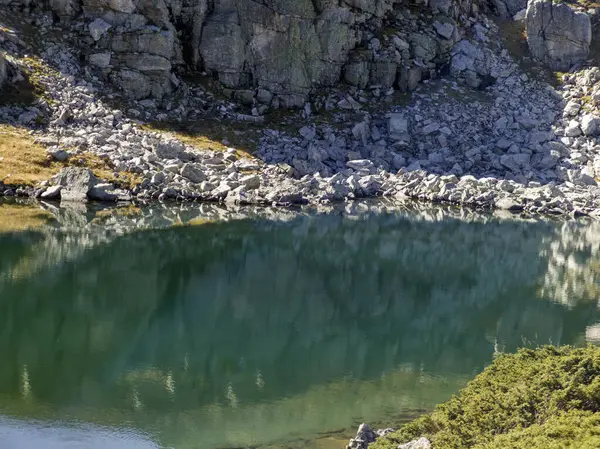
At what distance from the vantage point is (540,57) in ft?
257

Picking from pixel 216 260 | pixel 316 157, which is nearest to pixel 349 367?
pixel 216 260

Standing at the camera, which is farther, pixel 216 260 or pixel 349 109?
pixel 349 109

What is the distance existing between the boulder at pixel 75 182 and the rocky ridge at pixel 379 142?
0.81 feet

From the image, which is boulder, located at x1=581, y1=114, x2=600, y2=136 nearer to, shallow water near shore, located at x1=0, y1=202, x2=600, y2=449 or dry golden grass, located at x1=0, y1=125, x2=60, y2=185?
shallow water near shore, located at x1=0, y1=202, x2=600, y2=449

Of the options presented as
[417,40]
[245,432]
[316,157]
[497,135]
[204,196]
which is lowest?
[245,432]

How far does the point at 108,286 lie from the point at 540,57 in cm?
6595

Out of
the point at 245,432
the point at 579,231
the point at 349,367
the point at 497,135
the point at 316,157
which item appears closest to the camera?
the point at 245,432

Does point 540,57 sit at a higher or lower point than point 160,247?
higher

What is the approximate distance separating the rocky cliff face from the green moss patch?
180ft

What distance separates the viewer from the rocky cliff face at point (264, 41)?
209 feet

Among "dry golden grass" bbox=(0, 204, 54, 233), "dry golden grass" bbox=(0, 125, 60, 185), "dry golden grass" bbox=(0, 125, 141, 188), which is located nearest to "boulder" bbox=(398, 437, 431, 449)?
"dry golden grass" bbox=(0, 204, 54, 233)

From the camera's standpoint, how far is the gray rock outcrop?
78062 mm

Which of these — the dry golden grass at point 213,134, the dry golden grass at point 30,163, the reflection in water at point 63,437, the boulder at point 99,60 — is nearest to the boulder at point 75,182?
the dry golden grass at point 30,163

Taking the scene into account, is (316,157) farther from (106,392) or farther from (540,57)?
(106,392)
